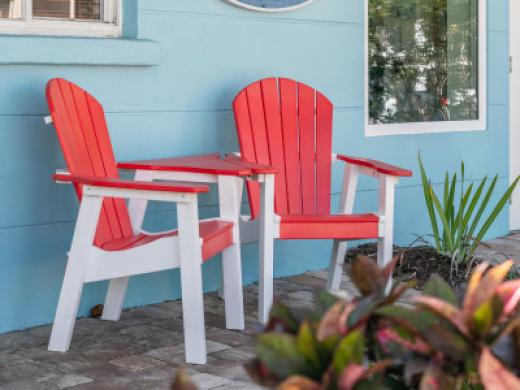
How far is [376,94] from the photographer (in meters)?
4.79

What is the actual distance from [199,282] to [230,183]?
0.51 m

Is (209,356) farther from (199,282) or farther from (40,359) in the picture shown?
(40,359)

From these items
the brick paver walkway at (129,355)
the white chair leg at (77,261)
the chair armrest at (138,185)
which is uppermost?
the chair armrest at (138,185)

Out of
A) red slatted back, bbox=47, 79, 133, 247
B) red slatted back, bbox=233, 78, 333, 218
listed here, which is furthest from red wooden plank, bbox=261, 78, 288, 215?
red slatted back, bbox=47, 79, 133, 247

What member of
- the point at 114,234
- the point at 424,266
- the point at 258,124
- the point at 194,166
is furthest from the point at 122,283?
the point at 424,266

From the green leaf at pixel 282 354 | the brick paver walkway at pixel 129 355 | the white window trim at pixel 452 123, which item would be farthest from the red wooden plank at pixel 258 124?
the green leaf at pixel 282 354

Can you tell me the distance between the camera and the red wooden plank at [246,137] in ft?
12.3

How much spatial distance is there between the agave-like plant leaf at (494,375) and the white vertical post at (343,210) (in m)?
3.12

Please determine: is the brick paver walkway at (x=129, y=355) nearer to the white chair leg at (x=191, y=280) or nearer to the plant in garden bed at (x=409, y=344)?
the white chair leg at (x=191, y=280)

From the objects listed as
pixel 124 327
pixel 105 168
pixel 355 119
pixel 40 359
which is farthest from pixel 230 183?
pixel 355 119

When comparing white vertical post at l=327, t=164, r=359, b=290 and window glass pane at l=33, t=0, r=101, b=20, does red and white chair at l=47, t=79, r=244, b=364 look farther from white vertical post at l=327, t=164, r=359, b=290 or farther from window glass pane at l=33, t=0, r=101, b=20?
white vertical post at l=327, t=164, r=359, b=290

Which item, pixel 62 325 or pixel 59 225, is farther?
pixel 59 225

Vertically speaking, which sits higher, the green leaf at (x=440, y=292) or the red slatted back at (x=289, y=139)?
the red slatted back at (x=289, y=139)

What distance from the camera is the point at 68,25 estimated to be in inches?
141
